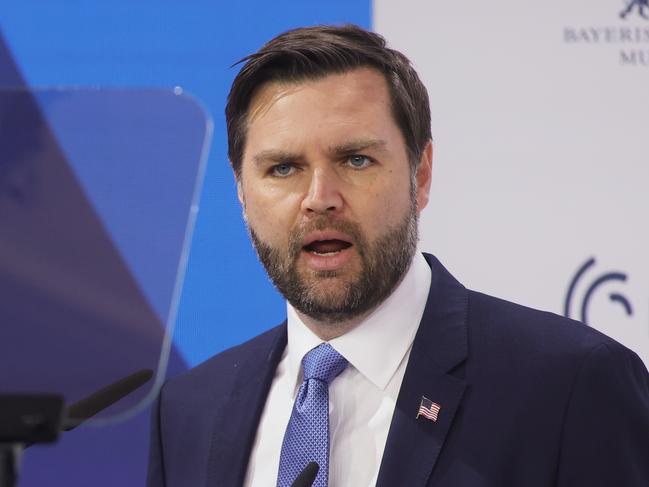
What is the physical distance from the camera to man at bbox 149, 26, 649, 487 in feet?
4.81

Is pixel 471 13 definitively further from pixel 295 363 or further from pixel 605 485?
pixel 605 485

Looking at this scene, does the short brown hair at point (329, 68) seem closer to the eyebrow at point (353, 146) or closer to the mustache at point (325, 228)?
the eyebrow at point (353, 146)

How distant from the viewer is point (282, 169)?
64.0 inches

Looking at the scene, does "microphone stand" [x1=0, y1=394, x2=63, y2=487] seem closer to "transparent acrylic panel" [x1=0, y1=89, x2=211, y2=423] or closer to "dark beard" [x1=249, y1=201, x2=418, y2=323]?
"transparent acrylic panel" [x1=0, y1=89, x2=211, y2=423]

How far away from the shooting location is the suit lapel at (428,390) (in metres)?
1.46

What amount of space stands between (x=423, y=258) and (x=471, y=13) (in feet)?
2.70

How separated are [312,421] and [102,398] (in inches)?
31.2

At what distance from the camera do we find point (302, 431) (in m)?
1.56

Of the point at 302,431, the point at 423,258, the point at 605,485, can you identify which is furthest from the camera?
the point at 423,258

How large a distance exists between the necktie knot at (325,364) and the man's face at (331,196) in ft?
0.18

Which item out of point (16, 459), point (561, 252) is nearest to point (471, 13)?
point (561, 252)

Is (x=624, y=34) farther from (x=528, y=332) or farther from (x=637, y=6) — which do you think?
(x=528, y=332)

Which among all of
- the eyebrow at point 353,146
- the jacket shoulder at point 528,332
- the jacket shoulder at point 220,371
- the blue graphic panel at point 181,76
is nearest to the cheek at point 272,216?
the eyebrow at point 353,146

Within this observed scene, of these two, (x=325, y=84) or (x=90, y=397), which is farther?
(x=325, y=84)
